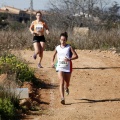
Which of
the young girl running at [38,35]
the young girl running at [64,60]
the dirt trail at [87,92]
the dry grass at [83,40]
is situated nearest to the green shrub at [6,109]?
the dirt trail at [87,92]

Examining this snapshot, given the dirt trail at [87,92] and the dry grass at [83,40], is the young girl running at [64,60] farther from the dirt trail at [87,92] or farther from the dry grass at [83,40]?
the dry grass at [83,40]

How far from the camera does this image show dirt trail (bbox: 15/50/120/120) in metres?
8.50

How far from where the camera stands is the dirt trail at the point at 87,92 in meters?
8.50

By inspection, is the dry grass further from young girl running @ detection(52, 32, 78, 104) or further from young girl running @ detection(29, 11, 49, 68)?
young girl running @ detection(52, 32, 78, 104)

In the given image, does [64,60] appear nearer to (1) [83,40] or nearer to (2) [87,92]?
(2) [87,92]

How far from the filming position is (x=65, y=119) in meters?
8.09

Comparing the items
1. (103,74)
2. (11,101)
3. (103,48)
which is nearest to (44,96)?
(11,101)

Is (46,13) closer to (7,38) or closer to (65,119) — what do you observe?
(7,38)

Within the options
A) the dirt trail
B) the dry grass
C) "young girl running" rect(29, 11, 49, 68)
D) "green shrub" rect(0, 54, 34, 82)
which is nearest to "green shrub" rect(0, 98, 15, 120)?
the dirt trail

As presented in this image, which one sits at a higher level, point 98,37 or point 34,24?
point 34,24

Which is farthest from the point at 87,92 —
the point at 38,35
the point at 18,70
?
the point at 38,35

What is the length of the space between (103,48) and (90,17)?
19.4 metres

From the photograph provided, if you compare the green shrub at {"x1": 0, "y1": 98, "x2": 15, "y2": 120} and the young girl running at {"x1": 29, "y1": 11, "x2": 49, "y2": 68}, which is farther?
the young girl running at {"x1": 29, "y1": 11, "x2": 49, "y2": 68}

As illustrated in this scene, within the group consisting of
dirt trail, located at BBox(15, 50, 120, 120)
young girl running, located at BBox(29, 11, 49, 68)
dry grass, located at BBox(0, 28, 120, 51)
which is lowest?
dry grass, located at BBox(0, 28, 120, 51)
